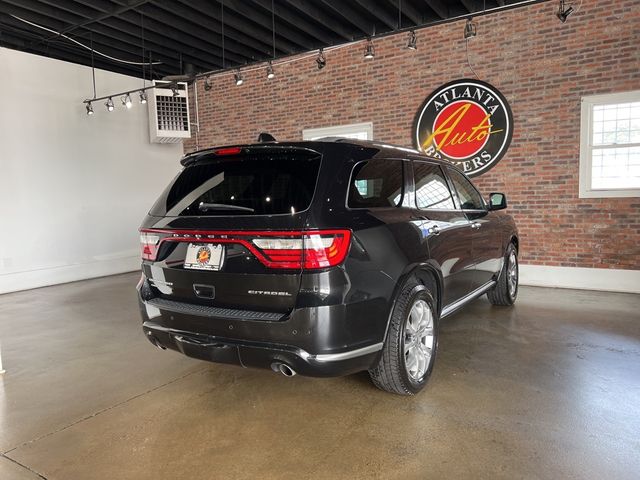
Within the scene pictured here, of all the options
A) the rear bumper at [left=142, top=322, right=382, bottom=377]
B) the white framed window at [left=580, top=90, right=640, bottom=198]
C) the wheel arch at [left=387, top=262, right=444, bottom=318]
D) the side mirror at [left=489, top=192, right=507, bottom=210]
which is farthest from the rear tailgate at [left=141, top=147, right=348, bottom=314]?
the white framed window at [left=580, top=90, right=640, bottom=198]

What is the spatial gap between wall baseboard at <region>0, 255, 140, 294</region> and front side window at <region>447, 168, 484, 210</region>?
645 centimetres

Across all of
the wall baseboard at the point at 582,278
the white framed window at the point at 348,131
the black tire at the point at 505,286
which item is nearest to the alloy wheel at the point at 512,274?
the black tire at the point at 505,286

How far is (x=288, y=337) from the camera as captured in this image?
6.98 feet

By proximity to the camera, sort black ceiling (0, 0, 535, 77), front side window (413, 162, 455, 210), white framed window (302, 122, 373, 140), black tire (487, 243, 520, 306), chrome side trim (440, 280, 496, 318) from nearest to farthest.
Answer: front side window (413, 162, 455, 210), chrome side trim (440, 280, 496, 318), black tire (487, 243, 520, 306), black ceiling (0, 0, 535, 77), white framed window (302, 122, 373, 140)

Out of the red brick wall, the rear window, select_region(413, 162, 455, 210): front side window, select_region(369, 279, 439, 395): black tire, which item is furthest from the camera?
the red brick wall

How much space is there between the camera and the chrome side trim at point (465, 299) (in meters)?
3.28

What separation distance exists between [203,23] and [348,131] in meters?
2.71

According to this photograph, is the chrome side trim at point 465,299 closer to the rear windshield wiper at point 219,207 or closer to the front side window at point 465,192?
the front side window at point 465,192

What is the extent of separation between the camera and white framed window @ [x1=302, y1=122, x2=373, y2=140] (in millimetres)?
7242

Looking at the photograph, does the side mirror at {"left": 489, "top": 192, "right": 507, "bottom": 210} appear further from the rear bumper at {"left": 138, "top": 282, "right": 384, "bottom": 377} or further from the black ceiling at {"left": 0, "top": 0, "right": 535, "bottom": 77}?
the black ceiling at {"left": 0, "top": 0, "right": 535, "bottom": 77}

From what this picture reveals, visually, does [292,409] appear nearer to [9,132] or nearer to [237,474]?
[237,474]

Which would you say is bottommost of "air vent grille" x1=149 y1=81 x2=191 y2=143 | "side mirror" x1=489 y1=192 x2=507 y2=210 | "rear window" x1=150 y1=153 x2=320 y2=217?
"side mirror" x1=489 y1=192 x2=507 y2=210

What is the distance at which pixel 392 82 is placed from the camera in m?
6.95

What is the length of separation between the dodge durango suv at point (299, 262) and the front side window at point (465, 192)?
32.5 inches
